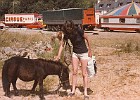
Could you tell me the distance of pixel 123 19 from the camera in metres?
32.0

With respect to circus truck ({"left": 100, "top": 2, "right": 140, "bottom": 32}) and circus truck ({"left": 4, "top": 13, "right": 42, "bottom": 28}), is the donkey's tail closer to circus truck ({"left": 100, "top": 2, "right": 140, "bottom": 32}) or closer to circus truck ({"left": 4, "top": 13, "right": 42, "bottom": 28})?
circus truck ({"left": 100, "top": 2, "right": 140, "bottom": 32})

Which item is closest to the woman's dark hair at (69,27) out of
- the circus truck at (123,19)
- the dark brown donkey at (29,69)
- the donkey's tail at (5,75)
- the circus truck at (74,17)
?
the dark brown donkey at (29,69)

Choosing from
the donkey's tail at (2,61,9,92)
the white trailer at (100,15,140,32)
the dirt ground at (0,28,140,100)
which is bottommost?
the dirt ground at (0,28,140,100)

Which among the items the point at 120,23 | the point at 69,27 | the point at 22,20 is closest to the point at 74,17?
the point at 120,23

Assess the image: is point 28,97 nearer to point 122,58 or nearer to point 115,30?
point 122,58

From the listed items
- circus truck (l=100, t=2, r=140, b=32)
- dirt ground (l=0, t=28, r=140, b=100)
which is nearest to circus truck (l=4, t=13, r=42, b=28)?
circus truck (l=100, t=2, r=140, b=32)

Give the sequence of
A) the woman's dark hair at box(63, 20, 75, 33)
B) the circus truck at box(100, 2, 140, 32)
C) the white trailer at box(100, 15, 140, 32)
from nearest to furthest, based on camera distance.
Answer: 1. the woman's dark hair at box(63, 20, 75, 33)
2. the white trailer at box(100, 15, 140, 32)
3. the circus truck at box(100, 2, 140, 32)

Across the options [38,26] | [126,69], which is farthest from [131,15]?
[126,69]

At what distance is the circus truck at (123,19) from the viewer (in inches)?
1227

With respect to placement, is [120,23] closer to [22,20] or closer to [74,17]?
[74,17]

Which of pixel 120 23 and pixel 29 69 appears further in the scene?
pixel 120 23

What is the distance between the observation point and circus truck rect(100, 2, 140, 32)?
31172 millimetres

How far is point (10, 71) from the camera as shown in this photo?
6.73 m

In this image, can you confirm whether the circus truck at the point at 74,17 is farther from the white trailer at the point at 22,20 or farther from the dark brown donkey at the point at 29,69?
the dark brown donkey at the point at 29,69
